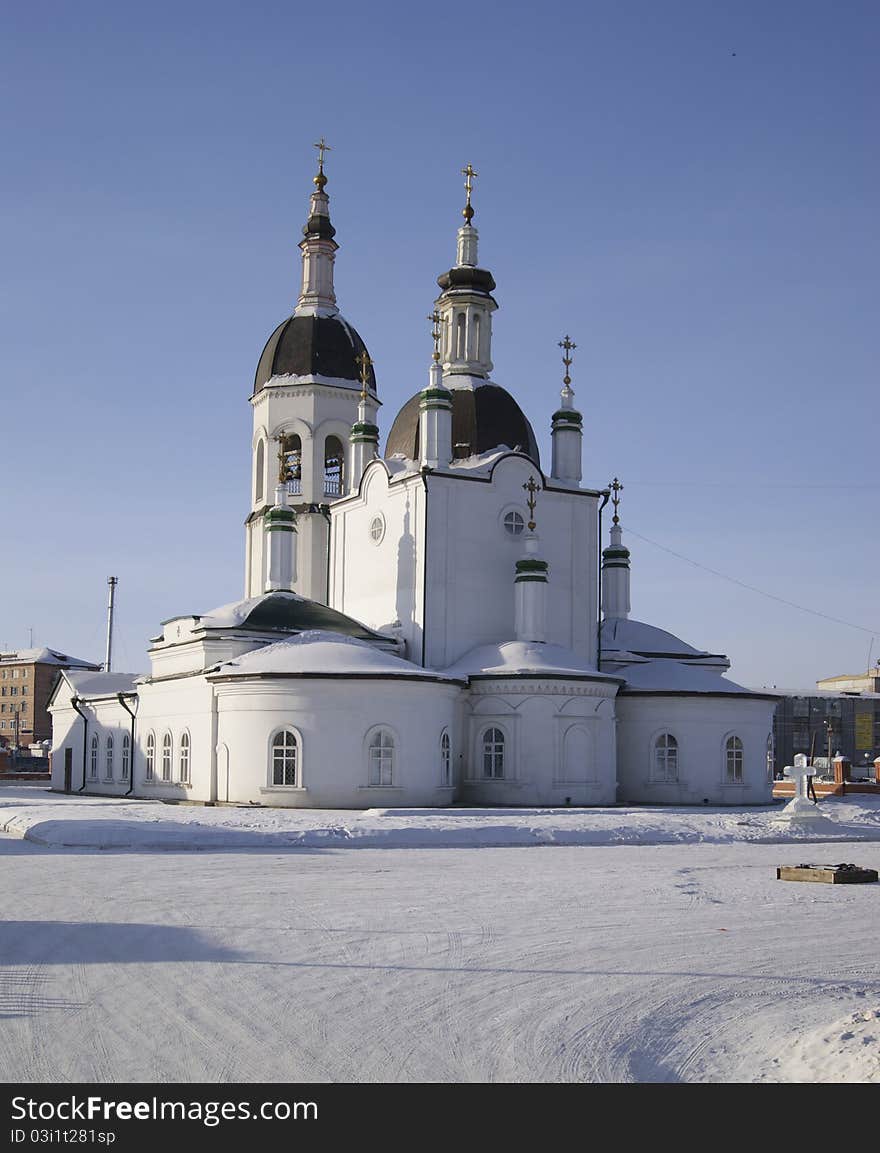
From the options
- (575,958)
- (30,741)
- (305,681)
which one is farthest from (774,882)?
(30,741)

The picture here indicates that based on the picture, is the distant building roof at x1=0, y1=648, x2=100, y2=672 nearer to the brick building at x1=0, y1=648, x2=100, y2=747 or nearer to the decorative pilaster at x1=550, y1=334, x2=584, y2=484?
the brick building at x1=0, y1=648, x2=100, y2=747

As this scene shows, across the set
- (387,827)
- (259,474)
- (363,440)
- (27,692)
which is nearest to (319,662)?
(387,827)

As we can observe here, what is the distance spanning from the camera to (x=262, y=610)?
31.7 metres

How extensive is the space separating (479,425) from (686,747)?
32.3 ft

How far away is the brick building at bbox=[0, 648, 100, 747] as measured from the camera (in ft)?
343

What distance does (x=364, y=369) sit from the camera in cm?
3853

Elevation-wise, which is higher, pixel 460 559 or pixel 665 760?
pixel 460 559

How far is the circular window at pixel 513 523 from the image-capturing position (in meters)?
33.4

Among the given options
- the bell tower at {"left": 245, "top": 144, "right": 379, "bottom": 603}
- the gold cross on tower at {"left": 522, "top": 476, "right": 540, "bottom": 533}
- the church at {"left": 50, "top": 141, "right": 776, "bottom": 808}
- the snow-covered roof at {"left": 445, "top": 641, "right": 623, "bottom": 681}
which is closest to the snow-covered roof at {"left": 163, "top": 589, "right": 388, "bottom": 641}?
the church at {"left": 50, "top": 141, "right": 776, "bottom": 808}

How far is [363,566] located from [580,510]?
6011mm

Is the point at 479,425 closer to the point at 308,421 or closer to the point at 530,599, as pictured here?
the point at 530,599

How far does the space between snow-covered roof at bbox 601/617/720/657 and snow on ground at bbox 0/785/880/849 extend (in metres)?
10.2

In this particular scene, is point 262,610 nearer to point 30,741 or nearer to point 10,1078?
point 10,1078

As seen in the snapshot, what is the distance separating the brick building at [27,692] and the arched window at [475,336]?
74524mm
